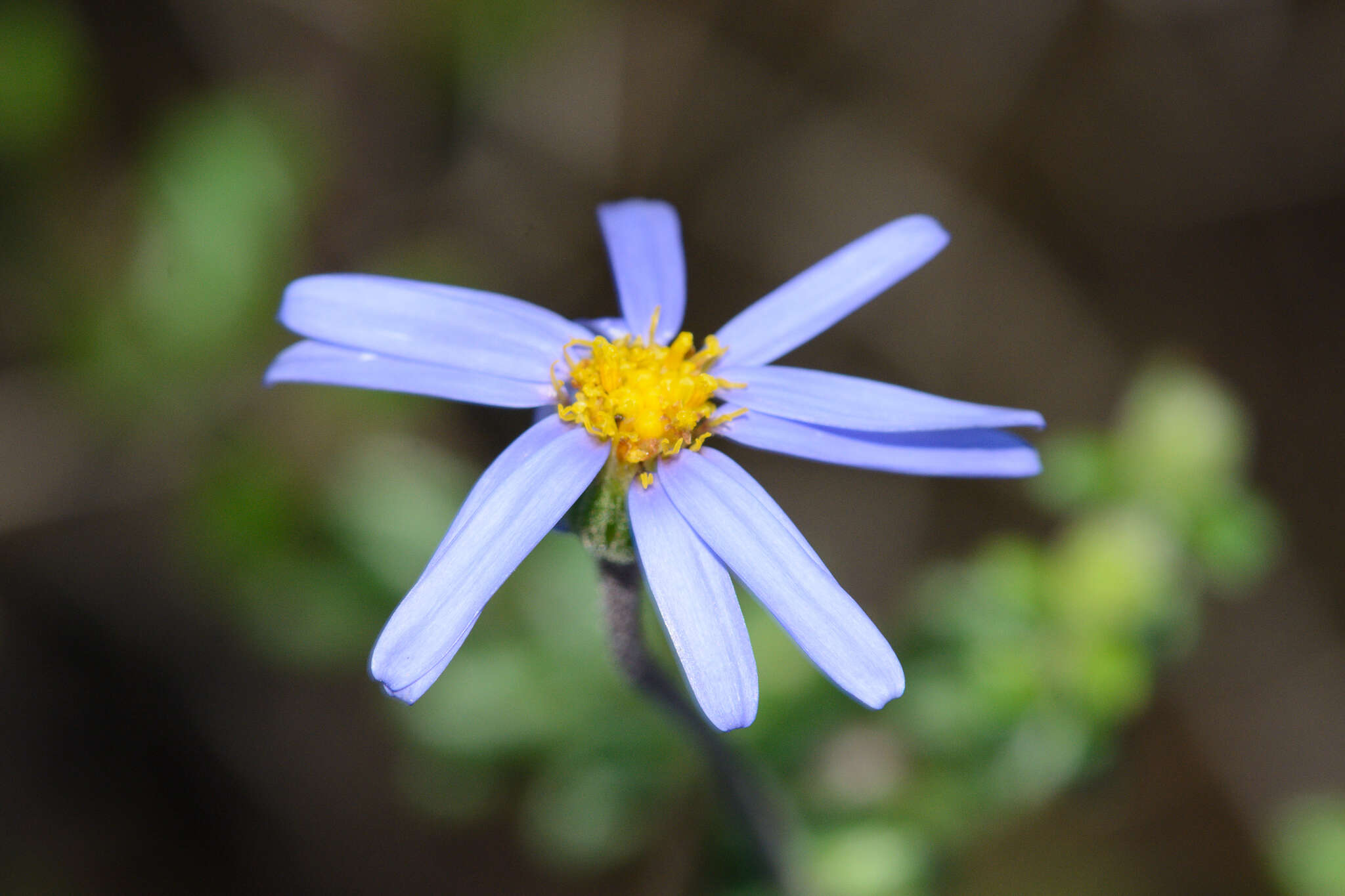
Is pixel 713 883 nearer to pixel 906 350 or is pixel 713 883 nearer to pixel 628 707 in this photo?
pixel 628 707

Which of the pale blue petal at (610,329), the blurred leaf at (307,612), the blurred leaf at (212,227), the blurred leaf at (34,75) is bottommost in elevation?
the pale blue petal at (610,329)

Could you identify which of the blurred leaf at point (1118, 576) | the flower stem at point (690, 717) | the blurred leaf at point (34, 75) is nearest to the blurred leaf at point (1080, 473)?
the blurred leaf at point (1118, 576)

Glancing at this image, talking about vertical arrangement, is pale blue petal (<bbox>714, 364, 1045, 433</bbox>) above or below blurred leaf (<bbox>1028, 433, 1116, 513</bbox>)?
below

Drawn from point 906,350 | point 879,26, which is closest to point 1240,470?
point 906,350

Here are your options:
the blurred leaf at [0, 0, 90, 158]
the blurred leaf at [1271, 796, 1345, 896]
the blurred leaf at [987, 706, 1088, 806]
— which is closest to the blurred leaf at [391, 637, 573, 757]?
the blurred leaf at [987, 706, 1088, 806]

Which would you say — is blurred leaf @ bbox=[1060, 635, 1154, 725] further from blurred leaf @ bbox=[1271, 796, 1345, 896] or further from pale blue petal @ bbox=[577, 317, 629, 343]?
pale blue petal @ bbox=[577, 317, 629, 343]

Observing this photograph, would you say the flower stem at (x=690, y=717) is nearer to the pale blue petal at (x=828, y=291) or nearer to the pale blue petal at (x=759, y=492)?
the pale blue petal at (x=759, y=492)
